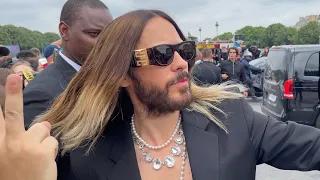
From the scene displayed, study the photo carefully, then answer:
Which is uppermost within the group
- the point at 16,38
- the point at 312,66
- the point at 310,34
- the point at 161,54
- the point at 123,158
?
the point at 161,54

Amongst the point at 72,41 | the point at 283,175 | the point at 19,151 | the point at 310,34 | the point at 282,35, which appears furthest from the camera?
the point at 282,35

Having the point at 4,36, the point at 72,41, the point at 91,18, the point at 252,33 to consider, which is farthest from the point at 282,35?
the point at 72,41

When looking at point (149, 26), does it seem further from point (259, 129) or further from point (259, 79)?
point (259, 79)

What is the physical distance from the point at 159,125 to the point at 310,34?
61.0 m

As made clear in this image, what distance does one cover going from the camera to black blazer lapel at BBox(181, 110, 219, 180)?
1579 mm

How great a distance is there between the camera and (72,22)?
2.89 meters

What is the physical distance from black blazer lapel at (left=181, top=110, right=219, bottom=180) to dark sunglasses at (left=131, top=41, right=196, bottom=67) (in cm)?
27

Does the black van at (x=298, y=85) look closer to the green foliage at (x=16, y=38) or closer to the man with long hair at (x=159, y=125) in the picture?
the man with long hair at (x=159, y=125)

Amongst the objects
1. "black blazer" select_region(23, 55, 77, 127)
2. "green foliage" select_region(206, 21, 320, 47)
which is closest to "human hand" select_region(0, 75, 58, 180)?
"black blazer" select_region(23, 55, 77, 127)

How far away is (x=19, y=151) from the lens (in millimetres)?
1073

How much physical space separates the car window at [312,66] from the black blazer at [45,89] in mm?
5146

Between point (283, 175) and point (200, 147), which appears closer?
point (200, 147)

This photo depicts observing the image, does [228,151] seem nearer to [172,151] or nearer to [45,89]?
[172,151]

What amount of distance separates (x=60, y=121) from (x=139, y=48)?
544 mm
